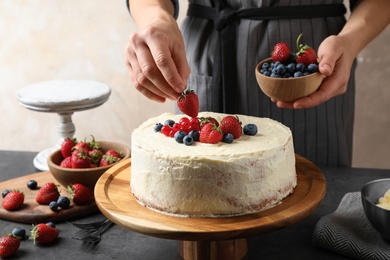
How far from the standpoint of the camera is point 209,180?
1.60m

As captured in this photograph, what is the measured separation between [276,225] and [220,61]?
3.21 feet

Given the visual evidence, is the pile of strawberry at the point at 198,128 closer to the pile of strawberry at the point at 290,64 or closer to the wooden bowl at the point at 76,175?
the pile of strawberry at the point at 290,64

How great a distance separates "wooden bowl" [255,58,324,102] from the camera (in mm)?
1829

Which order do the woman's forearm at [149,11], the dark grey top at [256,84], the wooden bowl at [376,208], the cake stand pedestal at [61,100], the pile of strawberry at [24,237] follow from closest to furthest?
→ 1. the wooden bowl at [376,208]
2. the pile of strawberry at [24,237]
3. the woman's forearm at [149,11]
4. the dark grey top at [256,84]
5. the cake stand pedestal at [61,100]

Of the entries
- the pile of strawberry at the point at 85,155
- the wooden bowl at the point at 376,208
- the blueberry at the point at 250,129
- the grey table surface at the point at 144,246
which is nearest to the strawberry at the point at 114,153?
the pile of strawberry at the point at 85,155

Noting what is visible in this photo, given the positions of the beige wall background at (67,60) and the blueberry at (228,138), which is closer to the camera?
the blueberry at (228,138)

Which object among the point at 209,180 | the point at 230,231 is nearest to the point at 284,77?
the point at 209,180

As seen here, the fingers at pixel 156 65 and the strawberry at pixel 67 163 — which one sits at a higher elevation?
the fingers at pixel 156 65

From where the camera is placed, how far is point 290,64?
1883mm

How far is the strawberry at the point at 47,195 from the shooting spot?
200 cm

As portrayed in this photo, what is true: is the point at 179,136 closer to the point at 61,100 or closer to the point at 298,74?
the point at 298,74

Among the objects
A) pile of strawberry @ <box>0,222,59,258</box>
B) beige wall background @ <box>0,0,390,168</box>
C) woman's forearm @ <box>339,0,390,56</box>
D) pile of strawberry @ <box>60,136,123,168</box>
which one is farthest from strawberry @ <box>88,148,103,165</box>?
beige wall background @ <box>0,0,390,168</box>

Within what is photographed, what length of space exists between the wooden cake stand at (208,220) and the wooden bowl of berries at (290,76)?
23 cm

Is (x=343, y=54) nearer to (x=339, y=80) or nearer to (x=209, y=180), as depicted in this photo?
(x=339, y=80)
